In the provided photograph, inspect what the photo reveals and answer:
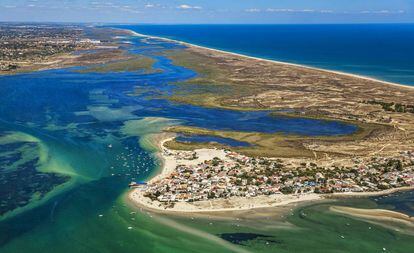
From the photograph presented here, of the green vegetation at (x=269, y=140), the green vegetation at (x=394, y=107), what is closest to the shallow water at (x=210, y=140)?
the green vegetation at (x=269, y=140)

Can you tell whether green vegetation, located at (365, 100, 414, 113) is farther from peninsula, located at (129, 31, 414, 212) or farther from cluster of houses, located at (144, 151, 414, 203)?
cluster of houses, located at (144, 151, 414, 203)

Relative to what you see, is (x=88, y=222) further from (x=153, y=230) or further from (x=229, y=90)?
(x=229, y=90)

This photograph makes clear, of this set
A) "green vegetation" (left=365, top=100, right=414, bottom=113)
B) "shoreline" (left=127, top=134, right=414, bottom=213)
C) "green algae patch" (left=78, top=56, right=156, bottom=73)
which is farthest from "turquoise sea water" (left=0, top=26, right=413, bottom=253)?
"green algae patch" (left=78, top=56, right=156, bottom=73)

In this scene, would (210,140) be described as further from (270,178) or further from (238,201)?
(238,201)

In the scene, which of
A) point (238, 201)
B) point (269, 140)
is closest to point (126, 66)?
point (269, 140)

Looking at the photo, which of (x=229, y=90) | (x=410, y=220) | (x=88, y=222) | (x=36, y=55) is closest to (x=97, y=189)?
(x=88, y=222)

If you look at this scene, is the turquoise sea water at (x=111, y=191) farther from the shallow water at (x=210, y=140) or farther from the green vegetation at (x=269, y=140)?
the shallow water at (x=210, y=140)
